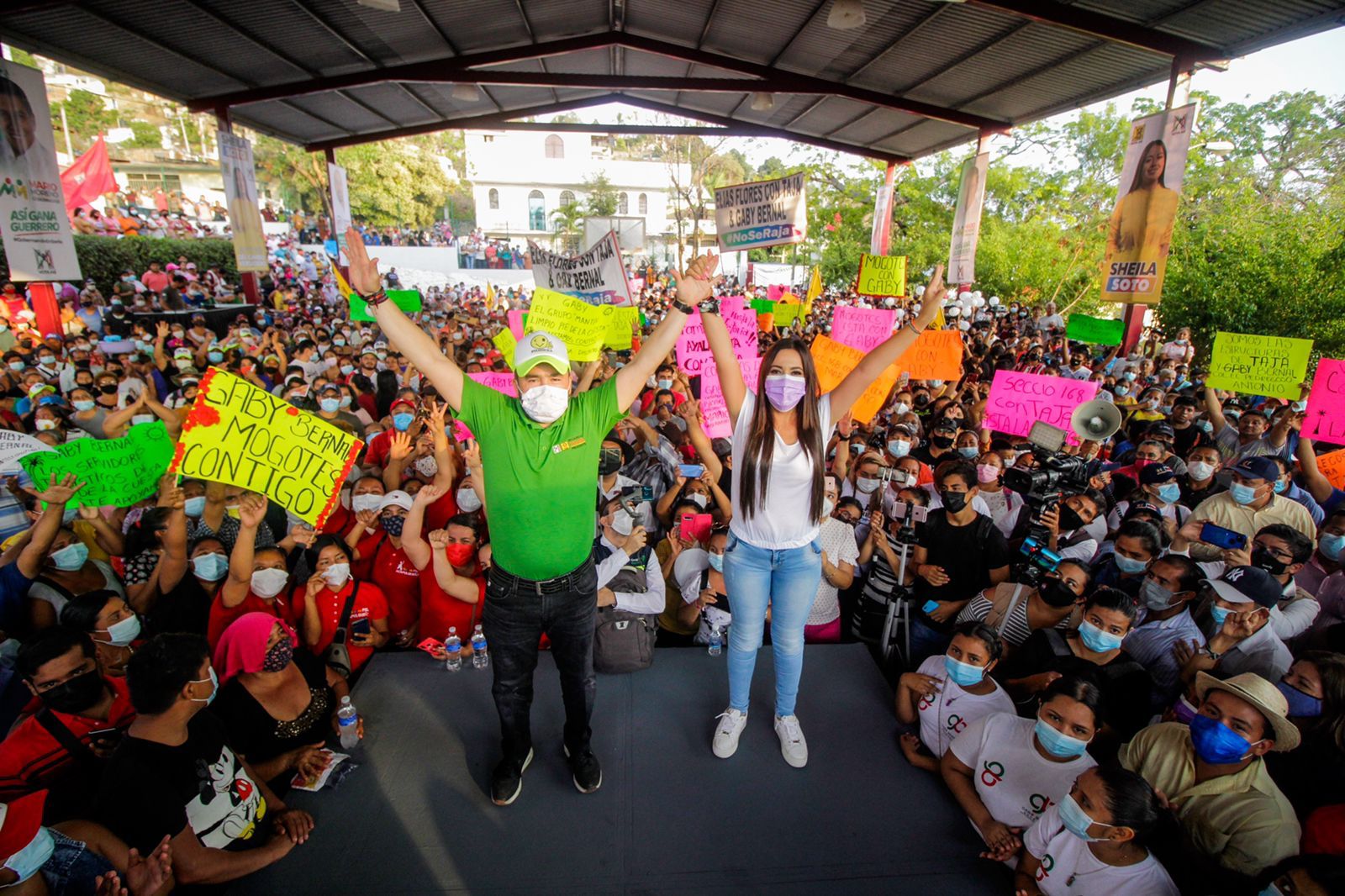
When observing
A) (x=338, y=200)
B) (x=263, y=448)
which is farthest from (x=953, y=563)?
(x=338, y=200)

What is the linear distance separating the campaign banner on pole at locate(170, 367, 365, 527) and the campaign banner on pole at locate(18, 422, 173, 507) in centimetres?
74

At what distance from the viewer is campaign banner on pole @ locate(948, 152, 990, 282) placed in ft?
42.6

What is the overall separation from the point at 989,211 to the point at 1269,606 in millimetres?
26505

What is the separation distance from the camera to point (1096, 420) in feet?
18.9

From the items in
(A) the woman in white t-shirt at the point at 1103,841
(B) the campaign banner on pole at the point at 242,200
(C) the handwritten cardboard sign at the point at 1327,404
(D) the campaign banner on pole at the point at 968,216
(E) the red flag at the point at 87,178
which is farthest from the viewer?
(E) the red flag at the point at 87,178

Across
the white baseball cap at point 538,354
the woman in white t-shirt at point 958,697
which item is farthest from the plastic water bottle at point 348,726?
the woman in white t-shirt at point 958,697

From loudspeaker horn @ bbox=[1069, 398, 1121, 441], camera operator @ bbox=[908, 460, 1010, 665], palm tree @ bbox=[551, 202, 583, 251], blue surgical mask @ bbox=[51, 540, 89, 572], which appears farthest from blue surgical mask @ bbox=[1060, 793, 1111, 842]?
palm tree @ bbox=[551, 202, 583, 251]

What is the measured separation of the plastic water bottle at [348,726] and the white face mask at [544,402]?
191cm

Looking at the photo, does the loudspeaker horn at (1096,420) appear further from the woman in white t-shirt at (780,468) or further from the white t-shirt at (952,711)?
the woman in white t-shirt at (780,468)

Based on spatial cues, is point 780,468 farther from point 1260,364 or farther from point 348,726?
point 1260,364

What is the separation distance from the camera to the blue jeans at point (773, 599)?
2736 millimetres

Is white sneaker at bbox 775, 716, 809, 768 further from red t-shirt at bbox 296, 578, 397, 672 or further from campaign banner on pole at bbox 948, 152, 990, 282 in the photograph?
campaign banner on pole at bbox 948, 152, 990, 282

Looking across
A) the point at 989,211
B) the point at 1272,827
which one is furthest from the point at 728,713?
the point at 989,211

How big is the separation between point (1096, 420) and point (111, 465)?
761cm
